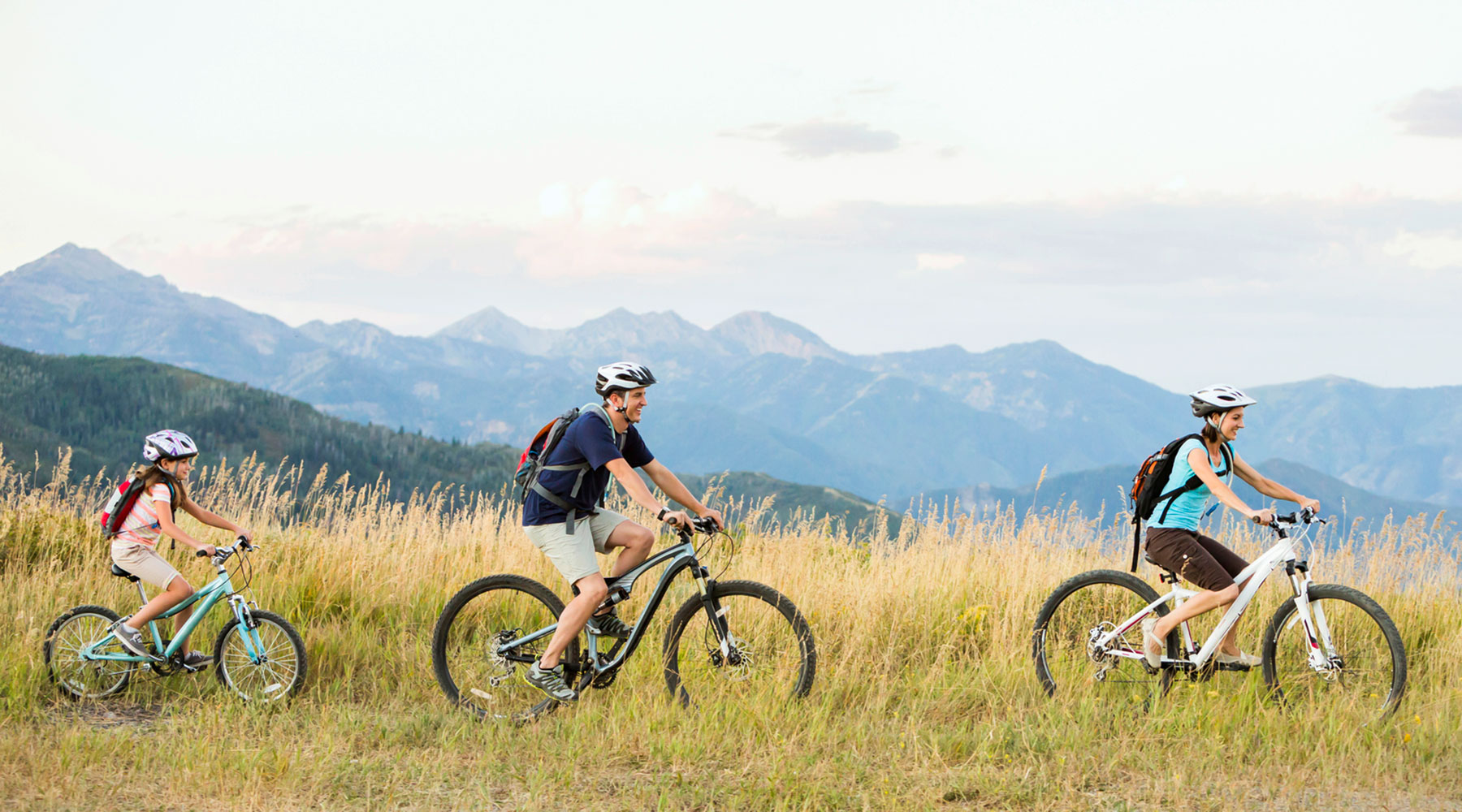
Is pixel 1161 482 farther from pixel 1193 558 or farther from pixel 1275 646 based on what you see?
pixel 1275 646

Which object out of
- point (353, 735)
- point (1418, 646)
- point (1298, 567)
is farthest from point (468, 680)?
point (1418, 646)

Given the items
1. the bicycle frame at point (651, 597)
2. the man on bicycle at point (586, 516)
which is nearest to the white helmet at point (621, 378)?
the man on bicycle at point (586, 516)

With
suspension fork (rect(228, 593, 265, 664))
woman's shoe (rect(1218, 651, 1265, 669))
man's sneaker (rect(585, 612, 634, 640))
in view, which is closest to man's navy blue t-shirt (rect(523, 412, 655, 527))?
man's sneaker (rect(585, 612, 634, 640))

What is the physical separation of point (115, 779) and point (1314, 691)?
23.7ft

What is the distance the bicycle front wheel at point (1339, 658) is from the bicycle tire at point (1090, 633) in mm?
693

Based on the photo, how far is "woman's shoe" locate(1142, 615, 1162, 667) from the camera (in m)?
6.54

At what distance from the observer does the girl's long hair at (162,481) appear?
6.90 metres

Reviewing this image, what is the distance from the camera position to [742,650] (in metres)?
6.30

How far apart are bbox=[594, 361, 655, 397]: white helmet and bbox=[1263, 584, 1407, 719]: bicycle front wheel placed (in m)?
4.34

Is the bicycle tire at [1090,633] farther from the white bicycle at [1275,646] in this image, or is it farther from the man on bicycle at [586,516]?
the man on bicycle at [586,516]

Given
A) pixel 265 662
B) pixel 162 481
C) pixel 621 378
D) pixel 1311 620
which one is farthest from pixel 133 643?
pixel 1311 620

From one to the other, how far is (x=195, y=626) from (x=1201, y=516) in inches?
272

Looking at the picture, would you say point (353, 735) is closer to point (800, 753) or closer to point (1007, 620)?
point (800, 753)

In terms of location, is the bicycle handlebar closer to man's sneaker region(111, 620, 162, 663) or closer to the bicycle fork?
the bicycle fork
